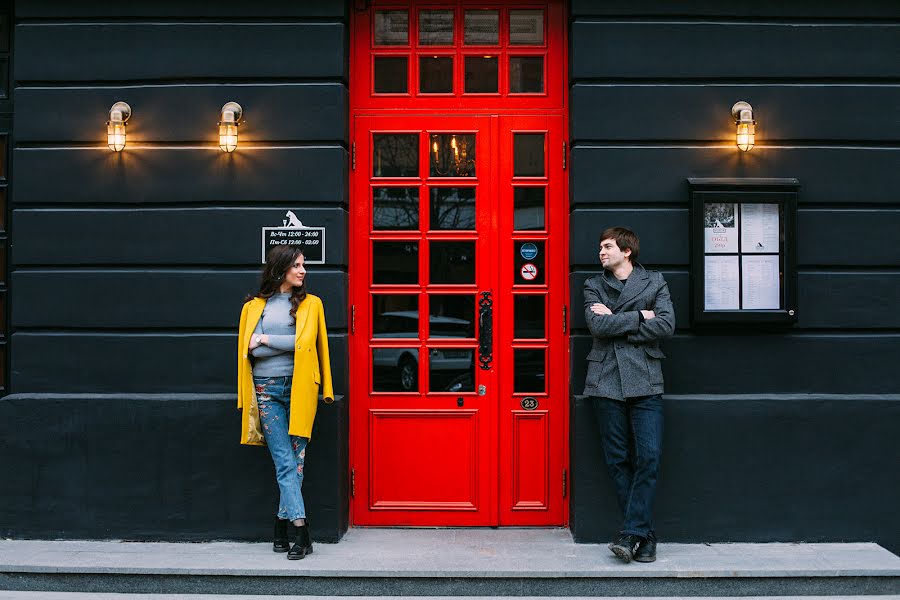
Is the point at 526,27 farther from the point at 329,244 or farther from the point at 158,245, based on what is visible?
the point at 158,245

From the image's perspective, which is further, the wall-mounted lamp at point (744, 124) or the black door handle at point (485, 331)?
the black door handle at point (485, 331)

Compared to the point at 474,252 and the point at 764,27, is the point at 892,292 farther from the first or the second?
the point at 474,252

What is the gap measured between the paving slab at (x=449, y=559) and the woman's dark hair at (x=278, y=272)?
1665 mm

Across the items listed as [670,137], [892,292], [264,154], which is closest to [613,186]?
[670,137]

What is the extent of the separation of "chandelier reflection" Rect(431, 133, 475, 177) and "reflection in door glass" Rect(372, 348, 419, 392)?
4.54 ft

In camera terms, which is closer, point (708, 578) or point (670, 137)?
point (708, 578)

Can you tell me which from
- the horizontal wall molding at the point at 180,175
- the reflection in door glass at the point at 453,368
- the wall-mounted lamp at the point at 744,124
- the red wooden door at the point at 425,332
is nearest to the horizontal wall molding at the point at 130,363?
the red wooden door at the point at 425,332

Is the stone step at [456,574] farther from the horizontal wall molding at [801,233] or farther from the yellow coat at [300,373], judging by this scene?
the horizontal wall molding at [801,233]

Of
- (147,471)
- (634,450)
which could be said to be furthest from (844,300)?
(147,471)

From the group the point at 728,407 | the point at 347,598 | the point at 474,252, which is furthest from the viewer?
the point at 474,252

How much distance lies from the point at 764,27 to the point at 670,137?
41.8 inches

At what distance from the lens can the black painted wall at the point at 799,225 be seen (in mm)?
6176

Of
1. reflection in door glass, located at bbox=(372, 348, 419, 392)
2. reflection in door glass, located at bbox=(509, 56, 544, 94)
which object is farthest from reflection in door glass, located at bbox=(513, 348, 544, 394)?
reflection in door glass, located at bbox=(509, 56, 544, 94)

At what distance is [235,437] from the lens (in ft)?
20.4
